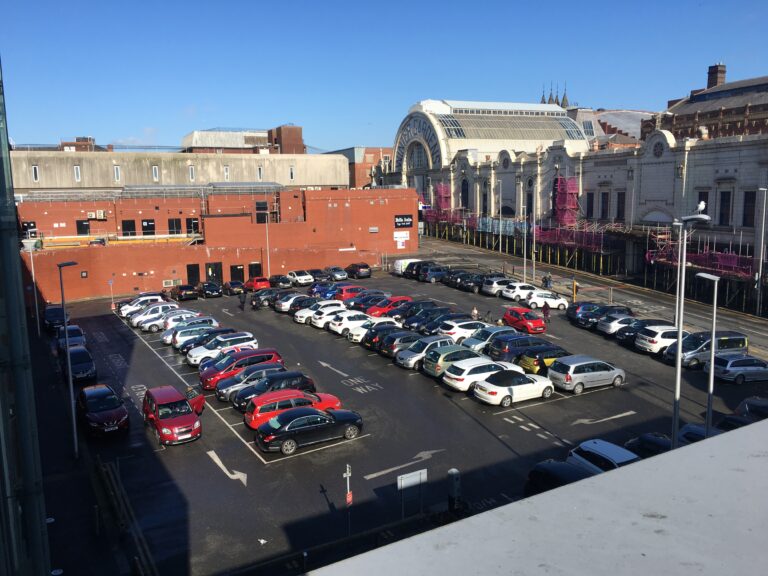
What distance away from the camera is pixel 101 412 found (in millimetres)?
21406

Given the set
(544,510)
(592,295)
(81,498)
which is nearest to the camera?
(544,510)

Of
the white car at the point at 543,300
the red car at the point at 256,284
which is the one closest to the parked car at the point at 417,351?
the white car at the point at 543,300

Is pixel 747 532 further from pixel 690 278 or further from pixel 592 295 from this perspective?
pixel 690 278

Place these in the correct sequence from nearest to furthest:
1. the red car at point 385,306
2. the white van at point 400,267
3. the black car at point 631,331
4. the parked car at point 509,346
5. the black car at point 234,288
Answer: the parked car at point 509,346 < the black car at point 631,331 < the red car at point 385,306 < the black car at point 234,288 < the white van at point 400,267

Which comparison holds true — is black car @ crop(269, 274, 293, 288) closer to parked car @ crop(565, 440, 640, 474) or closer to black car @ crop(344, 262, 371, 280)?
black car @ crop(344, 262, 371, 280)

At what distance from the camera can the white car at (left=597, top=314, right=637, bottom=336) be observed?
33344 mm

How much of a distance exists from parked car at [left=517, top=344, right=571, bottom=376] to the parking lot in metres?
2.18

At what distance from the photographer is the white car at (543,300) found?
40.3m

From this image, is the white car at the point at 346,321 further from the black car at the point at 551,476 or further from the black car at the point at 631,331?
the black car at the point at 551,476

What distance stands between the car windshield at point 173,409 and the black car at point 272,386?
2284mm

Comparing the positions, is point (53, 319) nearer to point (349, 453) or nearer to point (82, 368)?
point (82, 368)

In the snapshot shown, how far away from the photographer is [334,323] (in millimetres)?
34719

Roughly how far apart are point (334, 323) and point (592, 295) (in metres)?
19.9

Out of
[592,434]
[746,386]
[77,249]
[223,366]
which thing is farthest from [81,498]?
[77,249]
